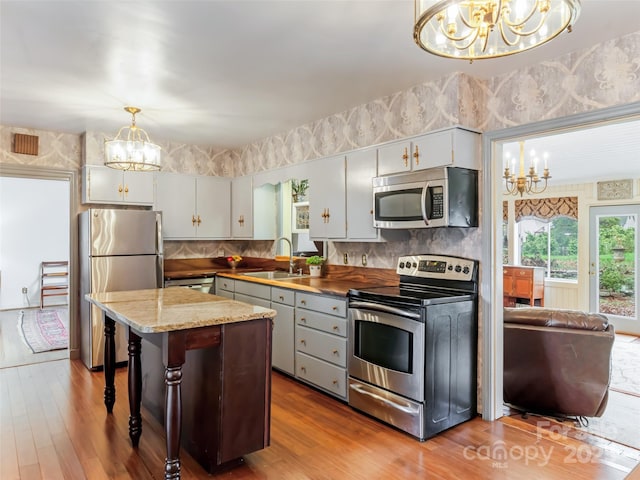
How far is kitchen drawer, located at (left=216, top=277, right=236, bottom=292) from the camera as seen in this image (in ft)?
15.5

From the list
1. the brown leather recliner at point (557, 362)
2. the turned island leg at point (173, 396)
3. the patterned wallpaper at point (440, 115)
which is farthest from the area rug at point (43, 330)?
the brown leather recliner at point (557, 362)

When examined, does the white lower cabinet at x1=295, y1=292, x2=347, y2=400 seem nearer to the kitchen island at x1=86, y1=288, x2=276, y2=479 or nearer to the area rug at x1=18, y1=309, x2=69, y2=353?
the kitchen island at x1=86, y1=288, x2=276, y2=479

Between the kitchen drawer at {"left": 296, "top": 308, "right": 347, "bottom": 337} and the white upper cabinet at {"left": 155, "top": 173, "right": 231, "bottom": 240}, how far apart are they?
2166mm

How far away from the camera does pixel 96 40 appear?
2.49m

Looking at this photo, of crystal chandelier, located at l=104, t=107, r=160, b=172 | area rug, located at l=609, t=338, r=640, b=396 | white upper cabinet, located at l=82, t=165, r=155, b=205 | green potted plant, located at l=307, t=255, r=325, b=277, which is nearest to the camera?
crystal chandelier, located at l=104, t=107, r=160, b=172

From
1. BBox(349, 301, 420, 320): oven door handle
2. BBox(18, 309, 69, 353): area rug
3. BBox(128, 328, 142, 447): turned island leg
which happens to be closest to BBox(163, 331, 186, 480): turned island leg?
BBox(128, 328, 142, 447): turned island leg

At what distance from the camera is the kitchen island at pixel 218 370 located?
Answer: 2064 mm

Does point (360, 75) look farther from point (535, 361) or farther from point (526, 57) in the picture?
point (535, 361)

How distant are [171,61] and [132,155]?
93 centimetres

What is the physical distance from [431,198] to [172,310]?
74.6 inches

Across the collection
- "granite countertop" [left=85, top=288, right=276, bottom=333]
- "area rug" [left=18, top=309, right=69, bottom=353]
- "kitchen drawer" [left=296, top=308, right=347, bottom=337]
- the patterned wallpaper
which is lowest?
"area rug" [left=18, top=309, right=69, bottom=353]

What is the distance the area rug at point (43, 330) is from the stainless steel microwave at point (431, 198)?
447 centimetres

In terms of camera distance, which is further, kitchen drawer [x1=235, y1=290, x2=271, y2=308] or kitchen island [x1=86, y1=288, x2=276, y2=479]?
kitchen drawer [x1=235, y1=290, x2=271, y2=308]

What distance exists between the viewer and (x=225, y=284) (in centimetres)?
489
